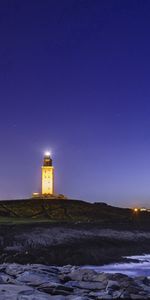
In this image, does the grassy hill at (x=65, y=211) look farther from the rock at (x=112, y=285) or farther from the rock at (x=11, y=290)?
the rock at (x=11, y=290)

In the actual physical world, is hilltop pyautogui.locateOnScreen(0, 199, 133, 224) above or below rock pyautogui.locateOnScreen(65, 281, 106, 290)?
above

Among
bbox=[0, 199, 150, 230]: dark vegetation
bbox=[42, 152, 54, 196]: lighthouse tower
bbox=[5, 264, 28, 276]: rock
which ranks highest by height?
bbox=[42, 152, 54, 196]: lighthouse tower

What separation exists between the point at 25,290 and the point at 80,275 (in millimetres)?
5361

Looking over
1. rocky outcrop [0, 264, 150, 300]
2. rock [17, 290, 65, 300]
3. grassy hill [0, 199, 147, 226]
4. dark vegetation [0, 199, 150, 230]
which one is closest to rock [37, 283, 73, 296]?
rocky outcrop [0, 264, 150, 300]

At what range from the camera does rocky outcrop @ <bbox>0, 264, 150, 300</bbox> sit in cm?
1949

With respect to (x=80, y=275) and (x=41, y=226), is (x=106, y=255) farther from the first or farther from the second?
(x=80, y=275)

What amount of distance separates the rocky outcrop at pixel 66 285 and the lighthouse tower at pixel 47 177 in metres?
105

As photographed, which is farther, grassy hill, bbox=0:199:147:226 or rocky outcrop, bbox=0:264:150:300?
grassy hill, bbox=0:199:147:226

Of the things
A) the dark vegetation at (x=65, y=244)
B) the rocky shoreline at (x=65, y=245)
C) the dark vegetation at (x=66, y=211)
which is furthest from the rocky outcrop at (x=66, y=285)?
the dark vegetation at (x=66, y=211)

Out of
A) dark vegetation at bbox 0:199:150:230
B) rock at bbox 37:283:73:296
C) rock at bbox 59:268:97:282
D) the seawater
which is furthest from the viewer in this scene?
dark vegetation at bbox 0:199:150:230

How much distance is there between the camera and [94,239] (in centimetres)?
5269

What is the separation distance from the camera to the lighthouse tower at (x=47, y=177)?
13225 cm

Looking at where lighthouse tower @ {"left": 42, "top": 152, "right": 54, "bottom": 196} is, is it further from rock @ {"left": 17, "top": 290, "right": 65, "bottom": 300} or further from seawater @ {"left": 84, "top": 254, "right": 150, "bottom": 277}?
rock @ {"left": 17, "top": 290, "right": 65, "bottom": 300}

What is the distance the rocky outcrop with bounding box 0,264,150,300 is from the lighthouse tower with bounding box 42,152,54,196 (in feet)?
344
